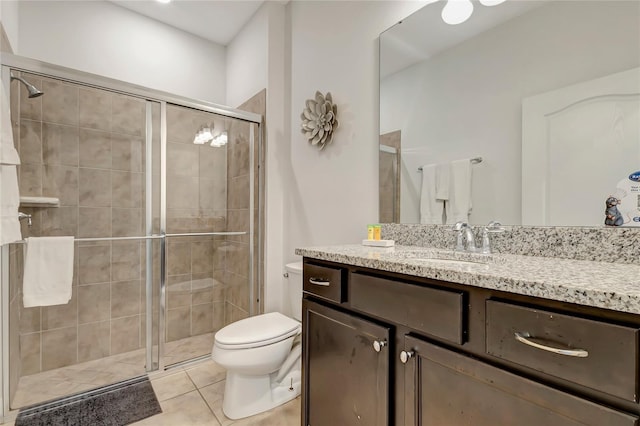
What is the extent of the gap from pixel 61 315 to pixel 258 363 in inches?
61.0

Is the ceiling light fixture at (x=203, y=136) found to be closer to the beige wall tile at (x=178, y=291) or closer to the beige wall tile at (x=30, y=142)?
the beige wall tile at (x=30, y=142)

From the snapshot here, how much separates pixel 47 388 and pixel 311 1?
9.94 feet

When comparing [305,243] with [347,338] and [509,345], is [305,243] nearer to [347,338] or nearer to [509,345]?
[347,338]

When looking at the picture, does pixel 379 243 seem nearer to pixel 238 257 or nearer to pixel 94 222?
pixel 238 257

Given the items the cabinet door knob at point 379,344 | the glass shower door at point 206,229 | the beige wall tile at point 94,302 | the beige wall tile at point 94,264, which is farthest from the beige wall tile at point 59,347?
the cabinet door knob at point 379,344

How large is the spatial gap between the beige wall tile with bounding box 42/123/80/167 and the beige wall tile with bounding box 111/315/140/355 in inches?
46.7

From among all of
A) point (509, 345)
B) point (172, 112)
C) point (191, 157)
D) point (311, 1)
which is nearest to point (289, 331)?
point (509, 345)

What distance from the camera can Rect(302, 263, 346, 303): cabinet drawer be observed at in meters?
1.11

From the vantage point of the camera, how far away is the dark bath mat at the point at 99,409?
156 centimetres

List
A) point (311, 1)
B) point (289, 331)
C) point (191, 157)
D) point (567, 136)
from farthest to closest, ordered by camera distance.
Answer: point (191, 157), point (311, 1), point (289, 331), point (567, 136)

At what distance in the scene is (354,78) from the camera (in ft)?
5.88

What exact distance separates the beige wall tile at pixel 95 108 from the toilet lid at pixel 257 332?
66.3 inches

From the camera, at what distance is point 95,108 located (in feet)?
6.75

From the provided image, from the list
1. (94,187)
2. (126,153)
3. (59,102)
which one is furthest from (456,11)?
(94,187)
